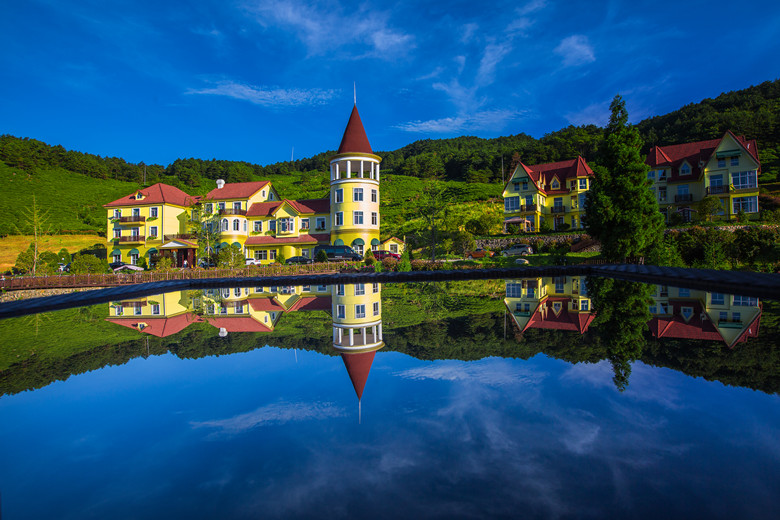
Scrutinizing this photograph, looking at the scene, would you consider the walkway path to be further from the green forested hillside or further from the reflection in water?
the green forested hillside

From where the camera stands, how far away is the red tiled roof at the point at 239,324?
7.91 metres

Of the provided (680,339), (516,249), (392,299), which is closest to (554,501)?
(680,339)

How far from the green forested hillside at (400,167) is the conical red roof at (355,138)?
1626cm

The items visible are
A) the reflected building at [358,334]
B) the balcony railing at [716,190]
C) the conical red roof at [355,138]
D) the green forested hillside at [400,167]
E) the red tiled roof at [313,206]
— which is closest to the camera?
the reflected building at [358,334]

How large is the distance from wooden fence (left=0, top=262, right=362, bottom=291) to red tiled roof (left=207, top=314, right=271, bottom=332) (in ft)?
53.4

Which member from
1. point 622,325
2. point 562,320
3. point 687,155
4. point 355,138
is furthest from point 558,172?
point 622,325

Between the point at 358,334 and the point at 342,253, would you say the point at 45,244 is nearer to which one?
the point at 342,253

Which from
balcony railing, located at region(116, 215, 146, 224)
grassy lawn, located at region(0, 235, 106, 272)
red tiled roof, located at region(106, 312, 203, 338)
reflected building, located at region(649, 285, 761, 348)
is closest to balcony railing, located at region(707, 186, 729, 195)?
reflected building, located at region(649, 285, 761, 348)

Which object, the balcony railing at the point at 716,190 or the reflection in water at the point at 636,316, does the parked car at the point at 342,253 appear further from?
the balcony railing at the point at 716,190

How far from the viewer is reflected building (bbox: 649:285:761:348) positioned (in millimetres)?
5691

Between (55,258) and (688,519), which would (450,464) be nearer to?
(688,519)

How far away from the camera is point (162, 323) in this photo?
8914 millimetres

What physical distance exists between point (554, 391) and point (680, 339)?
3.02m

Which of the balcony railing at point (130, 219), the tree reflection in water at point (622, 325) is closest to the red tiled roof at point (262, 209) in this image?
the balcony railing at point (130, 219)
